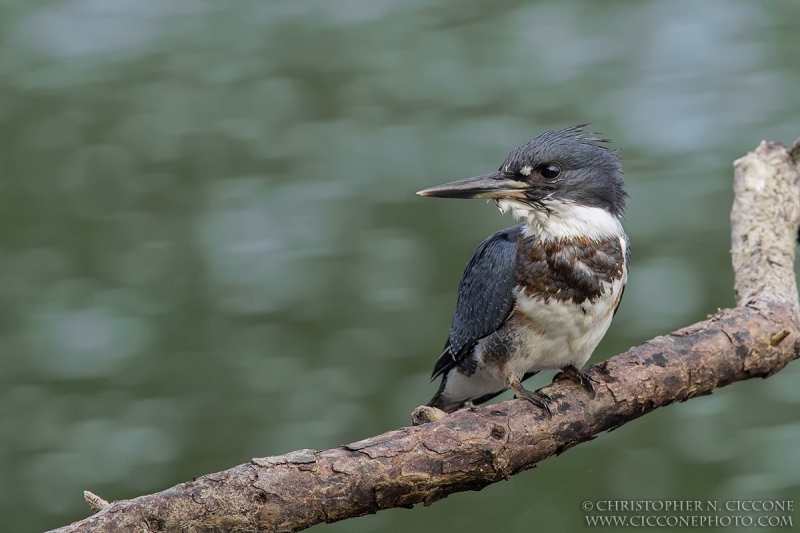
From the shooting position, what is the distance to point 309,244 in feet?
19.4

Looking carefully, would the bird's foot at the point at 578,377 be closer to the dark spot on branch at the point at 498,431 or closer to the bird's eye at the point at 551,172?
the dark spot on branch at the point at 498,431

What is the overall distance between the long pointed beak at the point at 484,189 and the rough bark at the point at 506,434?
56 centimetres

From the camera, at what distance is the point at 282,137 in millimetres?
6102

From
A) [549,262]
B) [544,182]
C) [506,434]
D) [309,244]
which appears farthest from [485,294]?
[309,244]

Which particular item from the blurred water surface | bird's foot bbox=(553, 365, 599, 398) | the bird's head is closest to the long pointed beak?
the bird's head

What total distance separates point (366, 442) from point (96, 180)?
4245mm

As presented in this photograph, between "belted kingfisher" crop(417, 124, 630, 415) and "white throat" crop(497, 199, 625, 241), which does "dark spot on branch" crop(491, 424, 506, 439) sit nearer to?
"belted kingfisher" crop(417, 124, 630, 415)

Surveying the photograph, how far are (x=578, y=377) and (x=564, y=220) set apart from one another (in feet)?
1.51

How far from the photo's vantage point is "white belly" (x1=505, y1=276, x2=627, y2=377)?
269 centimetres

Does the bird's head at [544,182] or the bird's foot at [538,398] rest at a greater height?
the bird's head at [544,182]

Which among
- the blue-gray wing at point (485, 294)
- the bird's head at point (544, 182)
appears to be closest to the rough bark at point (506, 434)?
the blue-gray wing at point (485, 294)

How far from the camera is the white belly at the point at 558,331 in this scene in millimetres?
2689

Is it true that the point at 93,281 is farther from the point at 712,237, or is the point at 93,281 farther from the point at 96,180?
the point at 712,237

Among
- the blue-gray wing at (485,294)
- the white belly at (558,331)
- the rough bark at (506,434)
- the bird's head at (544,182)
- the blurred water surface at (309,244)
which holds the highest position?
the blurred water surface at (309,244)
